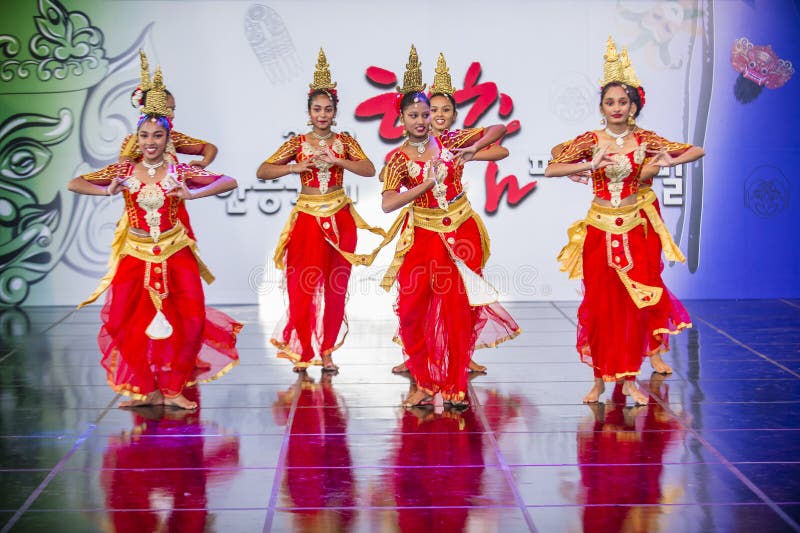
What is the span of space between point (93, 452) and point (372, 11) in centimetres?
465

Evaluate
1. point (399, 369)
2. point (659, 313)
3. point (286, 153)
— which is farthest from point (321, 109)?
point (659, 313)

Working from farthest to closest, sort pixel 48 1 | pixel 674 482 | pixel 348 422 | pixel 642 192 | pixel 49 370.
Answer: pixel 48 1 < pixel 49 370 < pixel 642 192 < pixel 348 422 < pixel 674 482

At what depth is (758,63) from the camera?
8.38 metres

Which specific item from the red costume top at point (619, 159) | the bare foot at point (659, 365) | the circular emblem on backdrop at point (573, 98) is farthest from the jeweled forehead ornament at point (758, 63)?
the red costume top at point (619, 159)

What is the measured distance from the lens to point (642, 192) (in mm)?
5781

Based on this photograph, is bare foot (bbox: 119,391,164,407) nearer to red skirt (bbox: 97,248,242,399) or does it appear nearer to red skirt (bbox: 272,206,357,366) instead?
red skirt (bbox: 97,248,242,399)

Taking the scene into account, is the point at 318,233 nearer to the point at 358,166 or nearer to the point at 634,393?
the point at 358,166

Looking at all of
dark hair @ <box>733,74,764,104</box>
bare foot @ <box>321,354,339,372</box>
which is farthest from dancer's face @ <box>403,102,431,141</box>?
dark hair @ <box>733,74,764,104</box>

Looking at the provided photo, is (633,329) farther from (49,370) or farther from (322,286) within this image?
(49,370)

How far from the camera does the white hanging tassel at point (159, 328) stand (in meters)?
5.14

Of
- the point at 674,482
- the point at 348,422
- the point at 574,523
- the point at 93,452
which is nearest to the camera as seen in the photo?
the point at 574,523

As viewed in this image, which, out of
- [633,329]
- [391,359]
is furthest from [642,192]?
[391,359]

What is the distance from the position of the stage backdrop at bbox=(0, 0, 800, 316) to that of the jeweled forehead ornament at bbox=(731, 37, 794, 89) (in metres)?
0.01

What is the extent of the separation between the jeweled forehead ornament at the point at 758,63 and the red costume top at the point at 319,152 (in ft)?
11.9
